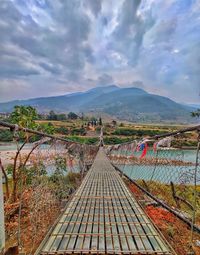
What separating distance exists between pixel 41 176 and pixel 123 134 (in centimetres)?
3018

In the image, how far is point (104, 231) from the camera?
1.52 meters

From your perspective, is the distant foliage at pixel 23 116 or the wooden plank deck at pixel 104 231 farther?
the distant foliage at pixel 23 116

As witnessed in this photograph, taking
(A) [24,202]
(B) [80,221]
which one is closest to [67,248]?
(B) [80,221]

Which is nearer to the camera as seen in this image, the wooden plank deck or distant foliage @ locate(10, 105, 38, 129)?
the wooden plank deck

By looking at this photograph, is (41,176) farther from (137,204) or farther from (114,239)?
(114,239)

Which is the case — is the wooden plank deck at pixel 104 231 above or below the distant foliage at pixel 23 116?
below

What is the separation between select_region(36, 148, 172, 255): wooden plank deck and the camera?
50.1 inches

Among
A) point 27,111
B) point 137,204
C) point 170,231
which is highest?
point 27,111

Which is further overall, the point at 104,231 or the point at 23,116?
the point at 23,116

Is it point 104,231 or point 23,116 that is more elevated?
point 23,116

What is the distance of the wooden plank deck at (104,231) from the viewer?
127 cm

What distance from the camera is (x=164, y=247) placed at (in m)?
1.30

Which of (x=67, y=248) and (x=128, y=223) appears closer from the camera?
(x=67, y=248)

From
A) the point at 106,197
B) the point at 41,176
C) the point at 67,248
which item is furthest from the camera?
the point at 41,176
